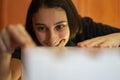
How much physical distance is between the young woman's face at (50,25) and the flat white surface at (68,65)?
471 mm

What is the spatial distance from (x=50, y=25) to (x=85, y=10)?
30.2 inches

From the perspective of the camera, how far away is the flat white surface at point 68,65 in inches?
6.8

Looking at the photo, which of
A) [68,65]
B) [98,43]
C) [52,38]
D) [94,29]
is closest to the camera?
[68,65]

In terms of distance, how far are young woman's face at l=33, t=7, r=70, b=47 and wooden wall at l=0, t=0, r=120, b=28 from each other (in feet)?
1.85

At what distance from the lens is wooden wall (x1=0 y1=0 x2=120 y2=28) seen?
4.15ft

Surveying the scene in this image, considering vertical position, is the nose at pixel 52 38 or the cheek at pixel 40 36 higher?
the nose at pixel 52 38

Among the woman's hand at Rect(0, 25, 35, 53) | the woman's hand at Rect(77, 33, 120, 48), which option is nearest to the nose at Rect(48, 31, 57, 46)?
the woman's hand at Rect(77, 33, 120, 48)

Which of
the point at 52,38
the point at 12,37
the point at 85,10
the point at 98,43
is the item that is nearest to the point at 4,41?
the point at 12,37

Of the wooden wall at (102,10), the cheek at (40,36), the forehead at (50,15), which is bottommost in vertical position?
the wooden wall at (102,10)

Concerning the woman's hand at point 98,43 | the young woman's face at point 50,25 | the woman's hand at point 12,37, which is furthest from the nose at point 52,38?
the woman's hand at point 12,37

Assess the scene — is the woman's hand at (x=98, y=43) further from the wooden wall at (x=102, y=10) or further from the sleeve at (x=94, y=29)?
the wooden wall at (x=102, y=10)

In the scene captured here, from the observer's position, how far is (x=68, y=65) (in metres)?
0.18

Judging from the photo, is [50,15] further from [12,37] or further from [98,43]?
[12,37]

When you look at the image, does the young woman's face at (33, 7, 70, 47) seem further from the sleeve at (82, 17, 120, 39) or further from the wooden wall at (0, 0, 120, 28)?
the wooden wall at (0, 0, 120, 28)
